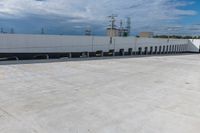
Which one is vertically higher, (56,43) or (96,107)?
(56,43)

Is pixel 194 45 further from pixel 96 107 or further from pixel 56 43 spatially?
pixel 96 107

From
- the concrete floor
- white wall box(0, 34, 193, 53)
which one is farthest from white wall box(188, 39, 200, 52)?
the concrete floor

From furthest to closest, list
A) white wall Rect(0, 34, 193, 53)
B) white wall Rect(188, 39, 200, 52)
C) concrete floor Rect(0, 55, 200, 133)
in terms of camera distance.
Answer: white wall Rect(188, 39, 200, 52) < white wall Rect(0, 34, 193, 53) < concrete floor Rect(0, 55, 200, 133)

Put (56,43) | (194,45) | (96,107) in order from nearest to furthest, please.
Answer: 1. (96,107)
2. (56,43)
3. (194,45)

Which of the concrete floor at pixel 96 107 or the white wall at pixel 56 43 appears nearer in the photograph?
the concrete floor at pixel 96 107

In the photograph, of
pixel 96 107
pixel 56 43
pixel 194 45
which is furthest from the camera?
pixel 194 45

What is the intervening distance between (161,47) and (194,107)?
1560 inches

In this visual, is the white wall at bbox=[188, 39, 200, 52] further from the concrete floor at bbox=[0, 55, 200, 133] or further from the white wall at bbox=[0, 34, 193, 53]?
the concrete floor at bbox=[0, 55, 200, 133]

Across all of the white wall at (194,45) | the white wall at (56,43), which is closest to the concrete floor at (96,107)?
the white wall at (56,43)

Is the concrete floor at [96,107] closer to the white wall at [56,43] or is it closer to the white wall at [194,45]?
the white wall at [56,43]

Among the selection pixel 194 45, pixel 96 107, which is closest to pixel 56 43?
pixel 96 107

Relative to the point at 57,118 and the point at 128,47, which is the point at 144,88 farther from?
the point at 128,47

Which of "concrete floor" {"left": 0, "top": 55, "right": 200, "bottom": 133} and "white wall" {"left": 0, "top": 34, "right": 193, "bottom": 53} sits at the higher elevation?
"white wall" {"left": 0, "top": 34, "right": 193, "bottom": 53}

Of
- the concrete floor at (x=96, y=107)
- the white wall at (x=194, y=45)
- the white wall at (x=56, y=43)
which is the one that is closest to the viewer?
the concrete floor at (x=96, y=107)
